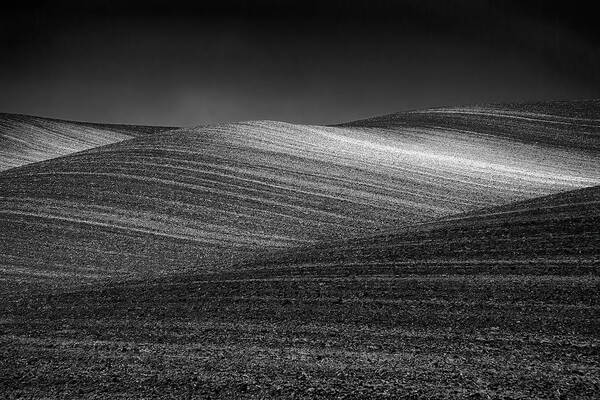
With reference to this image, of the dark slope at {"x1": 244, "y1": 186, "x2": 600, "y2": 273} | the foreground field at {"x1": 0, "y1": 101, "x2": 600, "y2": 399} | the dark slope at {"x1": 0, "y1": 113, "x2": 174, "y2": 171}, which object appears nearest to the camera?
the foreground field at {"x1": 0, "y1": 101, "x2": 600, "y2": 399}

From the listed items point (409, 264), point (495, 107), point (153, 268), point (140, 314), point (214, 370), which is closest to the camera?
point (214, 370)

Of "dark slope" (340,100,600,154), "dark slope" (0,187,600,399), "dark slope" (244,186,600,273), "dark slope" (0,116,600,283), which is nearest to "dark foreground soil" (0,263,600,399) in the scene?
"dark slope" (0,187,600,399)

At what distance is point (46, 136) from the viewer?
54.6 ft

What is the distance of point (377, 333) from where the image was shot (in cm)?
335

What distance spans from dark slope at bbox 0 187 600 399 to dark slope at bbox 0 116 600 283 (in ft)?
4.02

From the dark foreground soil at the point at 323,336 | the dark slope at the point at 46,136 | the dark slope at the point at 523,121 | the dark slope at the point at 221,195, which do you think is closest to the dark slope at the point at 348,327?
the dark foreground soil at the point at 323,336

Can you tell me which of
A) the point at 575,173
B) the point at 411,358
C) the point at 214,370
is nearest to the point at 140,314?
the point at 214,370

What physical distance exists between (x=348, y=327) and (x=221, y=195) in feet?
15.7

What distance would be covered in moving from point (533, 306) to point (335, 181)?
18.1ft

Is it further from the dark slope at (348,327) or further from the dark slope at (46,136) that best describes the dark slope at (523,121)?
the dark slope at (348,327)

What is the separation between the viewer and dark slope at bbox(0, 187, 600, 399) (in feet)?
9.19

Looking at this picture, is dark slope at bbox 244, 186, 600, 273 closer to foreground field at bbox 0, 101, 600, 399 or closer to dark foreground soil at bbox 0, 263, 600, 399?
foreground field at bbox 0, 101, 600, 399

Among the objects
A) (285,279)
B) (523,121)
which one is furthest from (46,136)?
(285,279)

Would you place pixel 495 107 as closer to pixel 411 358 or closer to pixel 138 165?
pixel 138 165
